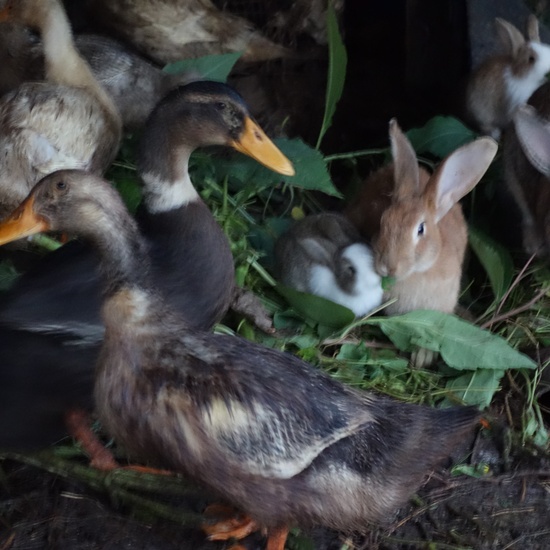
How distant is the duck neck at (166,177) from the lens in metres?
2.52

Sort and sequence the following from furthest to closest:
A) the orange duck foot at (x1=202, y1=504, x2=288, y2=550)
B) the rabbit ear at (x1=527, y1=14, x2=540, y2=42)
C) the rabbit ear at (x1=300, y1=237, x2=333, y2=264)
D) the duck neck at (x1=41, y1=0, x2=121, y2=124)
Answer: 1. the rabbit ear at (x1=527, y1=14, x2=540, y2=42)
2. the duck neck at (x1=41, y1=0, x2=121, y2=124)
3. the rabbit ear at (x1=300, y1=237, x2=333, y2=264)
4. the orange duck foot at (x1=202, y1=504, x2=288, y2=550)

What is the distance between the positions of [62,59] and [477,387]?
6.77 feet

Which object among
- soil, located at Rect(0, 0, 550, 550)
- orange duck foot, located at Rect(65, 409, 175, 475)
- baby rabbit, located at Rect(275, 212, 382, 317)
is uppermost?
baby rabbit, located at Rect(275, 212, 382, 317)

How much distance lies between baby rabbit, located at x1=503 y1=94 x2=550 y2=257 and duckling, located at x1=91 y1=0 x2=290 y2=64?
4.31ft

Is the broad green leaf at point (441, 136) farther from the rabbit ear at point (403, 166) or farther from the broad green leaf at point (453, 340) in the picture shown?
the broad green leaf at point (453, 340)

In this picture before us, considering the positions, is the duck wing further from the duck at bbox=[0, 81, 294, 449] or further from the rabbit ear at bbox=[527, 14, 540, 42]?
the rabbit ear at bbox=[527, 14, 540, 42]

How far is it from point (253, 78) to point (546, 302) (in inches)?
72.9

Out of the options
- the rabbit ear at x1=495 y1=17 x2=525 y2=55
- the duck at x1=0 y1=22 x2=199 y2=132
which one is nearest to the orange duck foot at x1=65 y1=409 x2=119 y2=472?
the duck at x1=0 y1=22 x2=199 y2=132

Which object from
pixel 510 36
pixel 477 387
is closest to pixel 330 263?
pixel 477 387

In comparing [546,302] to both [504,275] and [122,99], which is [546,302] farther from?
A: [122,99]

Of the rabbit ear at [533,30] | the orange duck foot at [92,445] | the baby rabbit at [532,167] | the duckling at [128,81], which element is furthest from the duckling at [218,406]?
the rabbit ear at [533,30]

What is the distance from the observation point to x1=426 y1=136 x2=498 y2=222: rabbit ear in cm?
260

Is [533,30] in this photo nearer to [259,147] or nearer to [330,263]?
[330,263]

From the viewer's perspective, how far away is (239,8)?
3982mm
